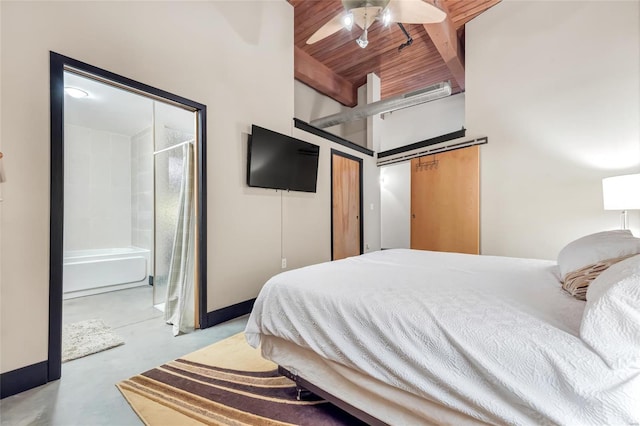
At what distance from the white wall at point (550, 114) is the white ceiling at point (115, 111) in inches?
149

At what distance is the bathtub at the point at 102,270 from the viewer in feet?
11.6

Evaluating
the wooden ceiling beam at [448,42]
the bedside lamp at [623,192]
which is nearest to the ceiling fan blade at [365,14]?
the wooden ceiling beam at [448,42]

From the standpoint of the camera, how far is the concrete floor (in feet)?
4.64

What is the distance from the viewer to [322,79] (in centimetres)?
478

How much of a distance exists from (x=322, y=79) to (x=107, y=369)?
4.76 metres

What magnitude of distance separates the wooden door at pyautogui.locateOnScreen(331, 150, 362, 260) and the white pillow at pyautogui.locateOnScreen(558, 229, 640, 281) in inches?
117

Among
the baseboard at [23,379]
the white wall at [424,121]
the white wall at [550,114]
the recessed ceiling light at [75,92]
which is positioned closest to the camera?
the baseboard at [23,379]

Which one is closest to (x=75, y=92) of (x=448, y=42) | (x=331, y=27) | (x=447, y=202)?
(x=331, y=27)

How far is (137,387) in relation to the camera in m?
1.64

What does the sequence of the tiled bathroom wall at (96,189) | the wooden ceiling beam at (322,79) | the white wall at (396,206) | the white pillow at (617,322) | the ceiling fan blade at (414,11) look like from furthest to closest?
1. the white wall at (396,206)
2. the wooden ceiling beam at (322,79)
3. the tiled bathroom wall at (96,189)
4. the ceiling fan blade at (414,11)
5. the white pillow at (617,322)

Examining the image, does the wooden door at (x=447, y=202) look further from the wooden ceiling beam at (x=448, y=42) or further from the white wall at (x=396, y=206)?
the white wall at (x=396, y=206)

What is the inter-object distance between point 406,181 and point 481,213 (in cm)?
303

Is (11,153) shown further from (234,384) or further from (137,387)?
(234,384)

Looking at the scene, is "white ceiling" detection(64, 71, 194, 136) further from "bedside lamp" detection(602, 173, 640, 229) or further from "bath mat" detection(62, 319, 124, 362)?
"bedside lamp" detection(602, 173, 640, 229)
